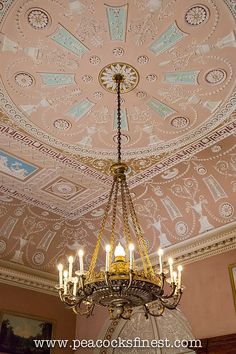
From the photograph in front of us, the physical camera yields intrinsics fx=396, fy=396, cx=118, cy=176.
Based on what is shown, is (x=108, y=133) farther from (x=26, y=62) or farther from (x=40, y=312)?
(x=40, y=312)

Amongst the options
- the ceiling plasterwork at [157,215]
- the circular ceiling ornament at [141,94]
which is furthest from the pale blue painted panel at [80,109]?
the ceiling plasterwork at [157,215]

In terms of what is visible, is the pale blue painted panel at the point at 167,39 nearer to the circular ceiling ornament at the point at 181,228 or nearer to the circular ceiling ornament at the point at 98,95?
the circular ceiling ornament at the point at 98,95

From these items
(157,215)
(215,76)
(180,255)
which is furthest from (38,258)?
(215,76)

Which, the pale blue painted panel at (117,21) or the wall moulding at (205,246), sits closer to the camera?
the pale blue painted panel at (117,21)

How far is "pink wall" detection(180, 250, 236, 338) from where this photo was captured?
7626mm

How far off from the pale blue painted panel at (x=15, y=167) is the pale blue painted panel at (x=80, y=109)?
1744 millimetres

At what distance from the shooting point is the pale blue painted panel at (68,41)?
5.21 metres

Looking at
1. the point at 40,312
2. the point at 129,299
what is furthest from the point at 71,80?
the point at 40,312

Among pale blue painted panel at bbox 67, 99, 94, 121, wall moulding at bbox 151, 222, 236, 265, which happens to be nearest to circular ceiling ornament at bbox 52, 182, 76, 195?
pale blue painted panel at bbox 67, 99, 94, 121

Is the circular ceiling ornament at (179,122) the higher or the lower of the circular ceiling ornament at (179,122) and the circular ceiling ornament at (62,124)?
the lower

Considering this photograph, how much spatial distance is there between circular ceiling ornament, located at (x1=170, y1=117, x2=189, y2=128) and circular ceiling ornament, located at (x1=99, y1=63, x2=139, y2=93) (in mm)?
1045

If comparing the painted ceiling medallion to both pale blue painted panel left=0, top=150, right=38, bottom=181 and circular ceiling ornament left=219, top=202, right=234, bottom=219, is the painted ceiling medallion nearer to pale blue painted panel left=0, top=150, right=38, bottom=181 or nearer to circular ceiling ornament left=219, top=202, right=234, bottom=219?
pale blue painted panel left=0, top=150, right=38, bottom=181

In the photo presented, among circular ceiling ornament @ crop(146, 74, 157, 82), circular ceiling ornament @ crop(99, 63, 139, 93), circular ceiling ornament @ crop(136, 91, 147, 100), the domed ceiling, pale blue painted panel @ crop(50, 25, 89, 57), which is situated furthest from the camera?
circular ceiling ornament @ crop(136, 91, 147, 100)

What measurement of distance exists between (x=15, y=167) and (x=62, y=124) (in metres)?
1.73
